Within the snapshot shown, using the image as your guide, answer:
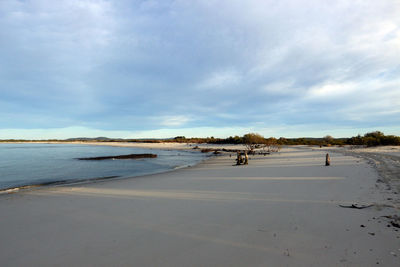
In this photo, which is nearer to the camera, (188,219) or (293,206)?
(188,219)

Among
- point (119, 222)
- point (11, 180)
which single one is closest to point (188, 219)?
point (119, 222)

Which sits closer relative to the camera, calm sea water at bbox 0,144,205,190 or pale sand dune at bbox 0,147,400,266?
pale sand dune at bbox 0,147,400,266

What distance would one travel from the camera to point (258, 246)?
3531 mm

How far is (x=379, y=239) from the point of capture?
3.57 m

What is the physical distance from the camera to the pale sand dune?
3.22 m

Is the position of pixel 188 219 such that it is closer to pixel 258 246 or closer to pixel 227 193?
pixel 258 246

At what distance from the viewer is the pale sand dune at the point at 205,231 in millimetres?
3221

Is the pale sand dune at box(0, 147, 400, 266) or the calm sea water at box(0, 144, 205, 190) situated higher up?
the pale sand dune at box(0, 147, 400, 266)

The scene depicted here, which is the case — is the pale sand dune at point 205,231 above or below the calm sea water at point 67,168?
above

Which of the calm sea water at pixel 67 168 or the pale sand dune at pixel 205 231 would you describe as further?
the calm sea water at pixel 67 168

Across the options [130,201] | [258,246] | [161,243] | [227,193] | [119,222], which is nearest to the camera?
[258,246]

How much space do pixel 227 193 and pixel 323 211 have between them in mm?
3212

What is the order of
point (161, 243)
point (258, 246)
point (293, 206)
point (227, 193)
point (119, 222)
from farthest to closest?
point (227, 193), point (293, 206), point (119, 222), point (161, 243), point (258, 246)

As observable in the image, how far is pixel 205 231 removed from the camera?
425 cm
